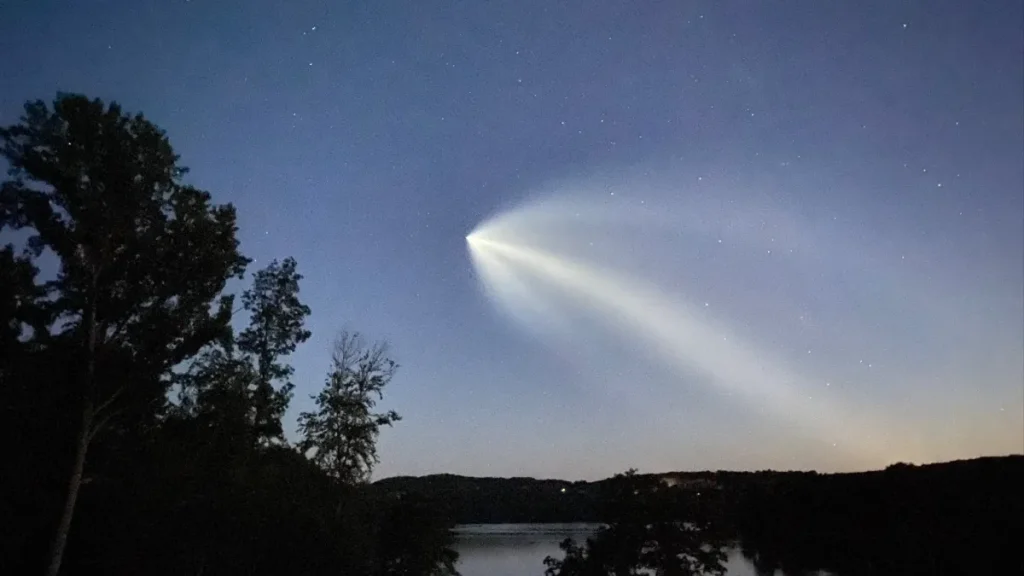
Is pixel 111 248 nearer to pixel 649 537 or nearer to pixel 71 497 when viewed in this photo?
pixel 71 497

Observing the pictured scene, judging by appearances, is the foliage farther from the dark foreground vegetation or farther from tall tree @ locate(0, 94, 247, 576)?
tall tree @ locate(0, 94, 247, 576)

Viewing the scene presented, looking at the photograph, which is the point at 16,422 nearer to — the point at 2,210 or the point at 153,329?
the point at 153,329

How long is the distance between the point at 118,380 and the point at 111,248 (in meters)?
3.98

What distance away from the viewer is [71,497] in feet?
70.0

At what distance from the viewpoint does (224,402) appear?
28781 millimetres

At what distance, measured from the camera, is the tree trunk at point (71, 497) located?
20.7 meters

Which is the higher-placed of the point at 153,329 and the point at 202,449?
the point at 153,329

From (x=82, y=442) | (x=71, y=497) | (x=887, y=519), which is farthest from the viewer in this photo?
(x=887, y=519)

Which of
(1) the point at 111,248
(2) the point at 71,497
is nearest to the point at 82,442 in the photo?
(2) the point at 71,497

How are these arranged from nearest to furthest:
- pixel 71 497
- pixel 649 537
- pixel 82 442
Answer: pixel 71 497 < pixel 82 442 < pixel 649 537

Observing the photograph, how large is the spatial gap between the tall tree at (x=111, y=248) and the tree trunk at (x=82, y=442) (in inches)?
1.4

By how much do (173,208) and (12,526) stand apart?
10.2 metres

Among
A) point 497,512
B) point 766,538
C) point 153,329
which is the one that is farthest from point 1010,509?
point 497,512

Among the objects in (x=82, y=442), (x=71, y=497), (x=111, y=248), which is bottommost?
(x=71, y=497)
